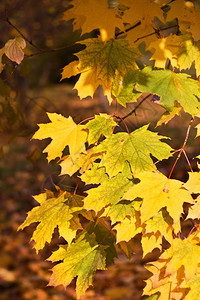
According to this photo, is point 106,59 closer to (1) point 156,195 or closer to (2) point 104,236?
(1) point 156,195

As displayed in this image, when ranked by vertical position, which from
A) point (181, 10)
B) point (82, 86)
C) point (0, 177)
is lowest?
point (0, 177)

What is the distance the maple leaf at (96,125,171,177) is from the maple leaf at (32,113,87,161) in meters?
0.14

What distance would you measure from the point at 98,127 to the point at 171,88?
0.31 meters

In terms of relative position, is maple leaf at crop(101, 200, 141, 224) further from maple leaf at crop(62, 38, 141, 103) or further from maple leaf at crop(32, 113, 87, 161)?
maple leaf at crop(62, 38, 141, 103)

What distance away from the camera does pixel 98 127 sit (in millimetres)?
1459

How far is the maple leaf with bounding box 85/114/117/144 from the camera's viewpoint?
4.75 ft

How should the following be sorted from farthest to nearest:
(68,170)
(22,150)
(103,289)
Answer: (22,150)
(103,289)
(68,170)

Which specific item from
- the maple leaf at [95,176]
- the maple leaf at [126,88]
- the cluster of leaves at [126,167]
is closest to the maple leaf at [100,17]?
the cluster of leaves at [126,167]

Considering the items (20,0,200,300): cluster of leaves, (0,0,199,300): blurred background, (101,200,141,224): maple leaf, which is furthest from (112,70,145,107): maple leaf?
(0,0,199,300): blurred background

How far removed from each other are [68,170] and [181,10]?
0.75 metres

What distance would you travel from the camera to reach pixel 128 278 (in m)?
4.21

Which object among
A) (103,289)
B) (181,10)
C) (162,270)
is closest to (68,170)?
(162,270)

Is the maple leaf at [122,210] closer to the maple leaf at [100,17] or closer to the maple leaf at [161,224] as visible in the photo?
the maple leaf at [161,224]

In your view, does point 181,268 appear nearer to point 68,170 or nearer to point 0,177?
point 68,170
